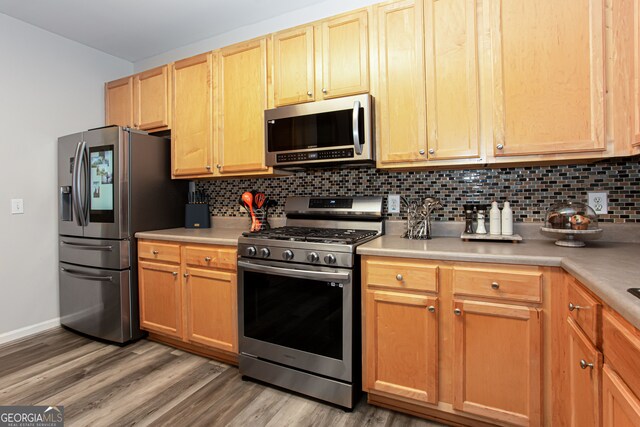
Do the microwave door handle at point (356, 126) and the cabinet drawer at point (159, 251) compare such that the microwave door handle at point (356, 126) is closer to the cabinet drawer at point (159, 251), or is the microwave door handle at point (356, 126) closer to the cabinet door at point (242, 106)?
the cabinet door at point (242, 106)

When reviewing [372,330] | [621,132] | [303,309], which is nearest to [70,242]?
[303,309]

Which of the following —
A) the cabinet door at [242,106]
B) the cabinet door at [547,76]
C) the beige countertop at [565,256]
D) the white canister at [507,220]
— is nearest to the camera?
the beige countertop at [565,256]

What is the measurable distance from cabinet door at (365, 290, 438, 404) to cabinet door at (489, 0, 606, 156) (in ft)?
3.07

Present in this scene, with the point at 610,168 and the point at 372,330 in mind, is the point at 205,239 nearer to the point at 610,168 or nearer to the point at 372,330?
the point at 372,330

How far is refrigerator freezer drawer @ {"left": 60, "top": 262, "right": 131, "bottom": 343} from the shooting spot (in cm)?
250

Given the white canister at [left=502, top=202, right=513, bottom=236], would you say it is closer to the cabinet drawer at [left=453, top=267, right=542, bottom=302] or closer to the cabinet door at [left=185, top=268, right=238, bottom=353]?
the cabinet drawer at [left=453, top=267, right=542, bottom=302]

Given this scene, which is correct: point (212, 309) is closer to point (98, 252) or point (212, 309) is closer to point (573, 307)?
point (98, 252)

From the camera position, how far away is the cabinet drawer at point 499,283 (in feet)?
4.59

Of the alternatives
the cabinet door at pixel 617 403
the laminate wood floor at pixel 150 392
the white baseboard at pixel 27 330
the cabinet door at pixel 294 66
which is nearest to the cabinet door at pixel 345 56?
the cabinet door at pixel 294 66

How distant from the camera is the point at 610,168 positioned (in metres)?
1.77

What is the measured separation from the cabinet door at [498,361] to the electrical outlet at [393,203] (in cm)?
84

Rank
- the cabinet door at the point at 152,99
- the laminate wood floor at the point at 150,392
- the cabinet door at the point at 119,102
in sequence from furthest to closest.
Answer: the cabinet door at the point at 119,102 < the cabinet door at the point at 152,99 < the laminate wood floor at the point at 150,392

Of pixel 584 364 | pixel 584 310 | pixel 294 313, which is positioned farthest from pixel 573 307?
pixel 294 313

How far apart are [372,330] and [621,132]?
58.9 inches
